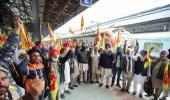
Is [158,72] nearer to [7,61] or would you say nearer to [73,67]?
[73,67]

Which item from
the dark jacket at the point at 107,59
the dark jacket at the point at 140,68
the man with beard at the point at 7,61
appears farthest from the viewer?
the dark jacket at the point at 107,59

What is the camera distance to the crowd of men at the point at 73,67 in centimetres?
284

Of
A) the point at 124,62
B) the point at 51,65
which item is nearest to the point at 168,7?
the point at 124,62

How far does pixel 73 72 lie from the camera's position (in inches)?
278

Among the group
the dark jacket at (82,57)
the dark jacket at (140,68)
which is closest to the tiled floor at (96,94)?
the dark jacket at (140,68)

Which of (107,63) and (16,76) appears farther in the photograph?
(107,63)

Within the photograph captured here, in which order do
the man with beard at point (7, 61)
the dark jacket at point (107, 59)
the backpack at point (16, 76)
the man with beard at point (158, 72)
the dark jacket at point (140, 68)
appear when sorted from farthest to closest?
1. the dark jacket at point (107, 59)
2. the dark jacket at point (140, 68)
3. the man with beard at point (158, 72)
4. the backpack at point (16, 76)
5. the man with beard at point (7, 61)

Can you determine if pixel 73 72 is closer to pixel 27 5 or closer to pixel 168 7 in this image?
pixel 27 5

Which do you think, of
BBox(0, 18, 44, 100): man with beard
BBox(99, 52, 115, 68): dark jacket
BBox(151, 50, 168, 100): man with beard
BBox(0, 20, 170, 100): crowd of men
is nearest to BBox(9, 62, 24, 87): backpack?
BBox(0, 20, 170, 100): crowd of men

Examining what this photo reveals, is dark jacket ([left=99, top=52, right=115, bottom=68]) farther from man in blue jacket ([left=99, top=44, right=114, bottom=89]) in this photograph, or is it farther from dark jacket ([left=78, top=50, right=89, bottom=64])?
dark jacket ([left=78, top=50, right=89, bottom=64])

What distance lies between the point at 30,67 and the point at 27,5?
846 centimetres

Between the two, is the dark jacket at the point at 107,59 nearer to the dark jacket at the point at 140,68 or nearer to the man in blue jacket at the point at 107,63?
the man in blue jacket at the point at 107,63

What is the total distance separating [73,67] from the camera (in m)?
7.06

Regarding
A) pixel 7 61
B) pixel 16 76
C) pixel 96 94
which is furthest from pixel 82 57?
pixel 7 61
